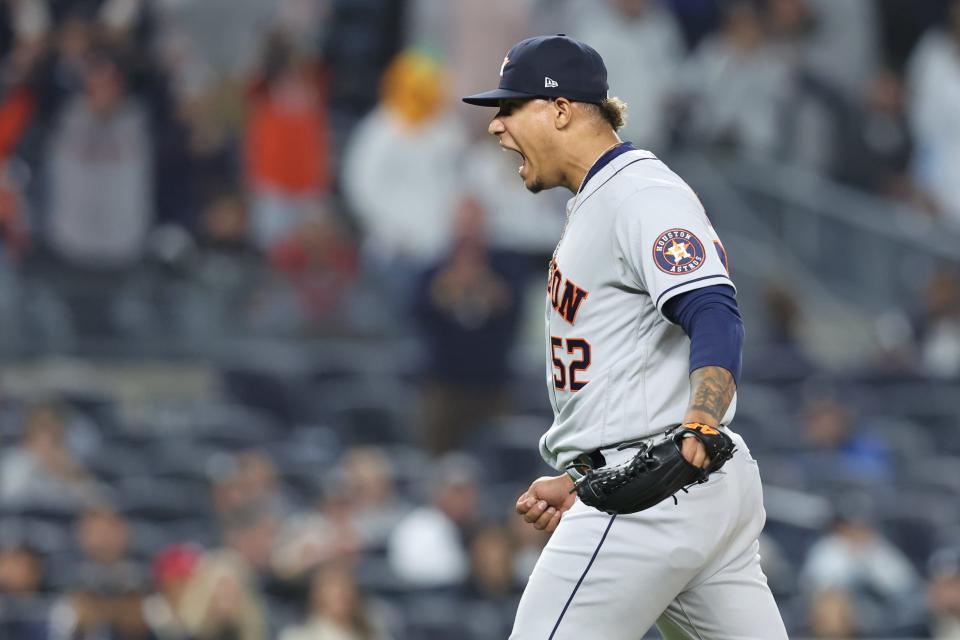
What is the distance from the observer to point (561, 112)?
3381 mm

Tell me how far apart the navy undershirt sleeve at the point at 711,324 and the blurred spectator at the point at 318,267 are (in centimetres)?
704

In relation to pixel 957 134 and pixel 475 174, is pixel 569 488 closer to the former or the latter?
pixel 475 174

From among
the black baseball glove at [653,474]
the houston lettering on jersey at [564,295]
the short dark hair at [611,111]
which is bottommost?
the black baseball glove at [653,474]

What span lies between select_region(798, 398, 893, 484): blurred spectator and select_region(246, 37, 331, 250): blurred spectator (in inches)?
122

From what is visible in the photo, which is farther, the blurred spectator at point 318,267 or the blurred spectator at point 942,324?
the blurred spectator at point 942,324

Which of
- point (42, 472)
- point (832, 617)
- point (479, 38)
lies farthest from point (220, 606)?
point (479, 38)

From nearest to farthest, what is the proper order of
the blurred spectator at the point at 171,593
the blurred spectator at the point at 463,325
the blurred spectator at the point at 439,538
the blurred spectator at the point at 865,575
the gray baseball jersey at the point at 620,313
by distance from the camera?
the gray baseball jersey at the point at 620,313 < the blurred spectator at the point at 171,593 < the blurred spectator at the point at 865,575 < the blurred spectator at the point at 439,538 < the blurred spectator at the point at 463,325

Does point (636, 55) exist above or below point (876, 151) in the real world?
above

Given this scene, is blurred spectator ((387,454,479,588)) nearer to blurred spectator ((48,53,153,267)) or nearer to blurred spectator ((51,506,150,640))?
blurred spectator ((51,506,150,640))

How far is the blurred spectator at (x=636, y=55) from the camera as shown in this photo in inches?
439

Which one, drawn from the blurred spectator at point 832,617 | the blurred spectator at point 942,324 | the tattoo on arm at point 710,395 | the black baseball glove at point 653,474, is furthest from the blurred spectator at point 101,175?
the tattoo on arm at point 710,395

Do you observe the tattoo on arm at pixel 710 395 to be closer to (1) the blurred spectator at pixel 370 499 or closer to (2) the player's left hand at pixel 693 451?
(2) the player's left hand at pixel 693 451

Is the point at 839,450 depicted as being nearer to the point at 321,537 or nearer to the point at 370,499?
the point at 370,499

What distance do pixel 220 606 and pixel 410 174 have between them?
3734 mm
